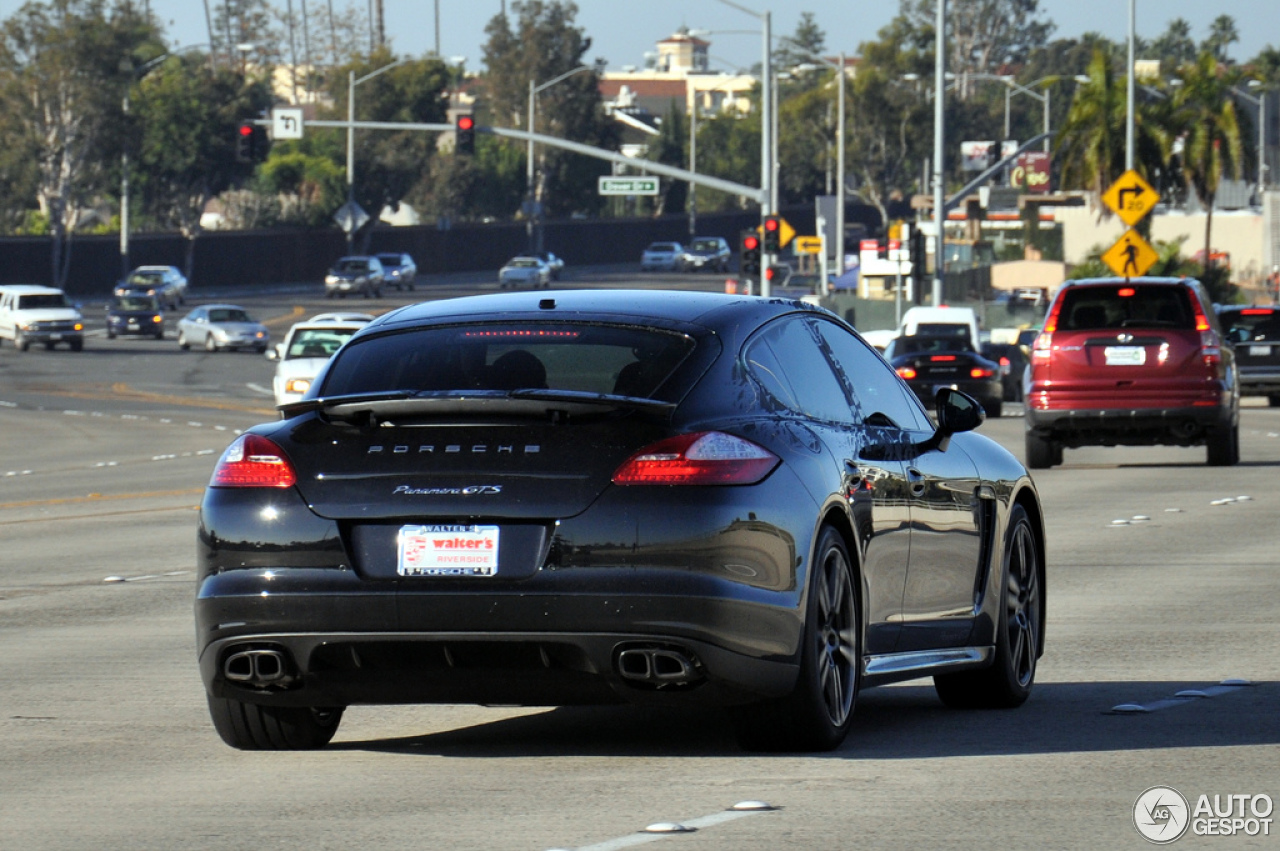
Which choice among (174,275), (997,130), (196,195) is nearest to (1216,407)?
(174,275)

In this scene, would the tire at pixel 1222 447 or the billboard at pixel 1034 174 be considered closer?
the tire at pixel 1222 447

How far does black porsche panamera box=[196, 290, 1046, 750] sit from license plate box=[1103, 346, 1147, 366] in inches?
615

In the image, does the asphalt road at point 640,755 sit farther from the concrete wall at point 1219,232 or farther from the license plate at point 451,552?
→ the concrete wall at point 1219,232

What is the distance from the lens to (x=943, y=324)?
41.6 meters

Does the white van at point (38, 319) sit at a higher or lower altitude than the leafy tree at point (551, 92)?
lower

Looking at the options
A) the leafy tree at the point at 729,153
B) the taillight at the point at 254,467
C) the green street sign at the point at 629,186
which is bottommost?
the taillight at the point at 254,467

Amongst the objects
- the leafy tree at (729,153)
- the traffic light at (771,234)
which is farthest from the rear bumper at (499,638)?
the leafy tree at (729,153)

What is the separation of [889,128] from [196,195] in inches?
1525

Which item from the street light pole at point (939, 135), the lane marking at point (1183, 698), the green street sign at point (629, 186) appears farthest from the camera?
the green street sign at point (629, 186)

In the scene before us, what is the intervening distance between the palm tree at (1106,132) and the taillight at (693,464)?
221 feet

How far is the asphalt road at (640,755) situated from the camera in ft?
21.3

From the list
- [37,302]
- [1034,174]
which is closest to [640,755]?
[37,302]

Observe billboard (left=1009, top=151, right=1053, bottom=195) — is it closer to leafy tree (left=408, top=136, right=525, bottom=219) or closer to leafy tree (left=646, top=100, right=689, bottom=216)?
leafy tree (left=408, top=136, right=525, bottom=219)

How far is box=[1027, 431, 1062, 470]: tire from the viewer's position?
2444 cm
